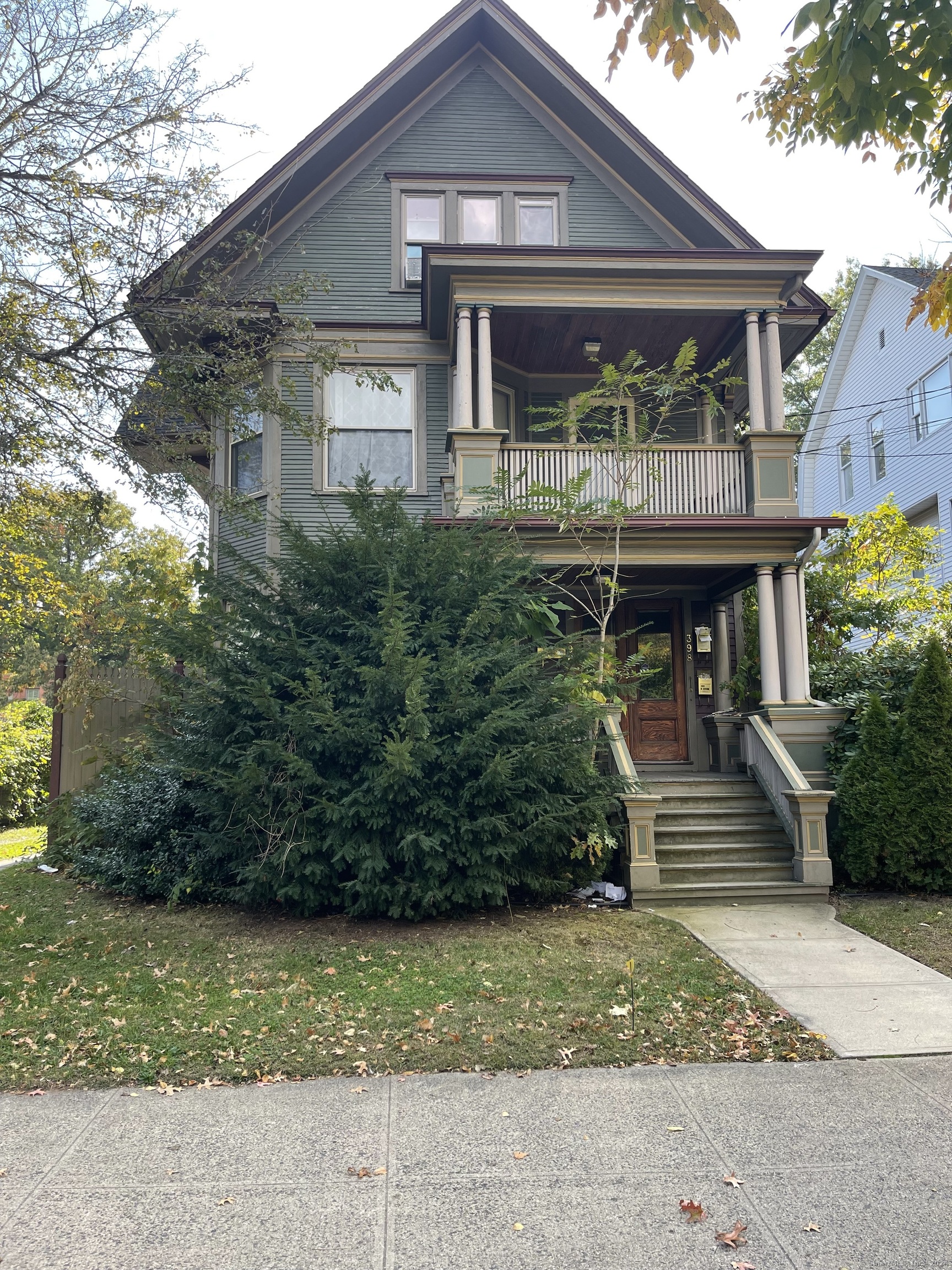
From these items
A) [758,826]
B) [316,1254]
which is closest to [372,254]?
[758,826]

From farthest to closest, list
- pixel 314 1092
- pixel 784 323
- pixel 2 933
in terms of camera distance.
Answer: pixel 784 323
pixel 2 933
pixel 314 1092

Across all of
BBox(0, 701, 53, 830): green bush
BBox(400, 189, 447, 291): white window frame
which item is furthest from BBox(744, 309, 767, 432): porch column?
BBox(0, 701, 53, 830): green bush

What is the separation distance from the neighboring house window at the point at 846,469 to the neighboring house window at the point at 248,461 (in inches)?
667

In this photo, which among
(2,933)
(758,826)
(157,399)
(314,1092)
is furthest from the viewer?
(758,826)

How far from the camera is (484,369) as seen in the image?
11945mm

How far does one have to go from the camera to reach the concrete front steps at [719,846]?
8875 millimetres

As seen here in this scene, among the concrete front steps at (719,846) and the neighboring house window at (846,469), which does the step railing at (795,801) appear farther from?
the neighboring house window at (846,469)

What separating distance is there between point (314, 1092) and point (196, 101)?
26.7 feet

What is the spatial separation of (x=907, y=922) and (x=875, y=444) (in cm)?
1777

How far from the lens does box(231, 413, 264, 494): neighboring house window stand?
545 inches

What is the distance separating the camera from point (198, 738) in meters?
8.02

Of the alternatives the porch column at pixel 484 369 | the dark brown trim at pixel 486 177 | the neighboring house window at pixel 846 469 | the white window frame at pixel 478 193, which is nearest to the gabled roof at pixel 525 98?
the dark brown trim at pixel 486 177

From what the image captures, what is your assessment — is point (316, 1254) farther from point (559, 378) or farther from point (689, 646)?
point (559, 378)

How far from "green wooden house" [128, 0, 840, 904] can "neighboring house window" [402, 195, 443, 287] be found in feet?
0.14
